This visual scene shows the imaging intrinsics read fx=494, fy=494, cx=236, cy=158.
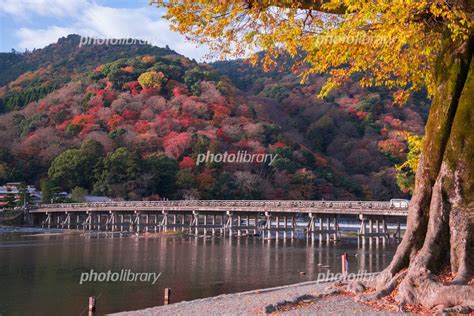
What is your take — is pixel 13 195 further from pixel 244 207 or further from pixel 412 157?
pixel 412 157

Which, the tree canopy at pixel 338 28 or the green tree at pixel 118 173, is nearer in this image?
the tree canopy at pixel 338 28

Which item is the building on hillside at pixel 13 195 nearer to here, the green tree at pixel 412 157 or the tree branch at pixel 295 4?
the green tree at pixel 412 157

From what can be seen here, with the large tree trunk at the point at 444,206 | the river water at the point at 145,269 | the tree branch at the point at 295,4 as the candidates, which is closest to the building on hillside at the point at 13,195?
the river water at the point at 145,269

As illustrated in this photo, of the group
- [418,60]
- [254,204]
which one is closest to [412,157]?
[418,60]

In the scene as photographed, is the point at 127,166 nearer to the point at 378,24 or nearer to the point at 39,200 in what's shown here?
the point at 39,200

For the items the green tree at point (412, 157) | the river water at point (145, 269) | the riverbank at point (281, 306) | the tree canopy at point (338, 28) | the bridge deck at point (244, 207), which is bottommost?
the river water at point (145, 269)

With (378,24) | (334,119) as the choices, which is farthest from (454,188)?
(334,119)

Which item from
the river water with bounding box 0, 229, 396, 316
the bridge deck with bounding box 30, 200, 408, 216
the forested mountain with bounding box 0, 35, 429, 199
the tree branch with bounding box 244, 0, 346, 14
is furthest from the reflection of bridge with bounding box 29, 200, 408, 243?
the tree branch with bounding box 244, 0, 346, 14

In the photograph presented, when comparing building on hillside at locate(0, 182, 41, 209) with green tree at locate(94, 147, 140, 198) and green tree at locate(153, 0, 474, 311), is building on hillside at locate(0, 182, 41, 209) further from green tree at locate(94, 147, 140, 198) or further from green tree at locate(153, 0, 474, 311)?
green tree at locate(153, 0, 474, 311)
